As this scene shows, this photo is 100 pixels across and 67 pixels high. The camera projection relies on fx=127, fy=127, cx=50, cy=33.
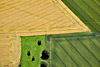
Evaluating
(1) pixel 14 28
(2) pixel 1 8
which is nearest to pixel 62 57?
(1) pixel 14 28

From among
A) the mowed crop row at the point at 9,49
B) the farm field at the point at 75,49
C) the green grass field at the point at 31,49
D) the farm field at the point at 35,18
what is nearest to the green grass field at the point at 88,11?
the farm field at the point at 35,18

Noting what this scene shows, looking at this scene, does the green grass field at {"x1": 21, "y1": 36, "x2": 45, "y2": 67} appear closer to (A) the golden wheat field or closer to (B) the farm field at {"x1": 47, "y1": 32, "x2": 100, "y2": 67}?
(A) the golden wheat field

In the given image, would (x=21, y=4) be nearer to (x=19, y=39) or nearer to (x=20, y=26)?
(x=20, y=26)

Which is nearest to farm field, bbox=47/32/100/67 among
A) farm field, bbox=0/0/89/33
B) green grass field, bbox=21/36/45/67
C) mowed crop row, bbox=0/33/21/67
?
farm field, bbox=0/0/89/33

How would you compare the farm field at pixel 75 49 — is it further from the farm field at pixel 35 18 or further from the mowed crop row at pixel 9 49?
the mowed crop row at pixel 9 49

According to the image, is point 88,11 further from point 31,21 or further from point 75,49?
point 31,21

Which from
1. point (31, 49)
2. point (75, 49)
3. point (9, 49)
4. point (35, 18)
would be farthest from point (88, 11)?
point (9, 49)
